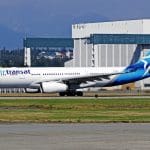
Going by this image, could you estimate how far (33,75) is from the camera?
243 feet

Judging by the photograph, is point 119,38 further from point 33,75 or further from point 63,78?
point 33,75

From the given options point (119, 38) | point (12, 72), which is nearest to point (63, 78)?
point (12, 72)

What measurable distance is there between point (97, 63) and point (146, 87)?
15.2m

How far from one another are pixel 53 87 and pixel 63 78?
115 inches

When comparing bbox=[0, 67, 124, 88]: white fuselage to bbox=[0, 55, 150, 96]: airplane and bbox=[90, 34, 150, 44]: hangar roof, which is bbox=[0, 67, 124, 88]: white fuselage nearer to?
bbox=[0, 55, 150, 96]: airplane

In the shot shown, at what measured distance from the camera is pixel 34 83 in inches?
2913

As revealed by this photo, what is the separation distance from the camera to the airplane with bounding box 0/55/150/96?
7338 centimetres

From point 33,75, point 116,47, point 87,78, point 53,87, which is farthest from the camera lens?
point 116,47
